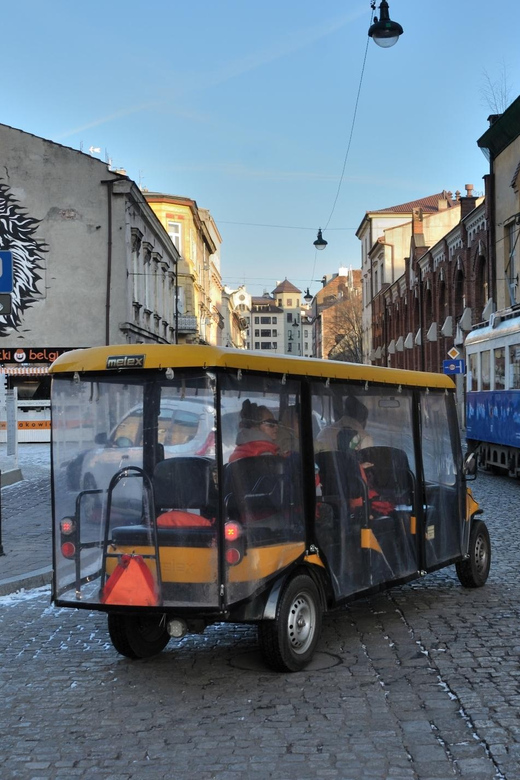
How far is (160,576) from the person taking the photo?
5742 mm

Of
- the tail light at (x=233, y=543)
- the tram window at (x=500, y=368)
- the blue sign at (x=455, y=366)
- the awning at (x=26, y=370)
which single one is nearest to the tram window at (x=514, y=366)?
the tram window at (x=500, y=368)

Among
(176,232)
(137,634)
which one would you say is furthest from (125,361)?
(176,232)

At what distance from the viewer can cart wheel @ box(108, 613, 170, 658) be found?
633cm

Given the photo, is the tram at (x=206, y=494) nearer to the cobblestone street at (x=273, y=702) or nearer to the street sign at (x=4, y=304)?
the cobblestone street at (x=273, y=702)

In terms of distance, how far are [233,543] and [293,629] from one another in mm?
912

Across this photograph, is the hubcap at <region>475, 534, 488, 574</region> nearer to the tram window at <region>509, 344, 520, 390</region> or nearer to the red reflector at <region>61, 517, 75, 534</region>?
the red reflector at <region>61, 517, 75, 534</region>

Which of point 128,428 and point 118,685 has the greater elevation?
point 128,428

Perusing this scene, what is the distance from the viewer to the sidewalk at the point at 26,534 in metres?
9.35

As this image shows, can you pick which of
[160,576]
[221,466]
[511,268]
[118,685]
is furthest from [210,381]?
[511,268]

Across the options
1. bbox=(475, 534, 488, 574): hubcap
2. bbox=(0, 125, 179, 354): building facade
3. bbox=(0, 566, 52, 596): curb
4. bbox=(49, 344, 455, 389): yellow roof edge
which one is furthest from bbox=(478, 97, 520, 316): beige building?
bbox=(49, 344, 455, 389): yellow roof edge

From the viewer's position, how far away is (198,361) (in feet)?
18.4

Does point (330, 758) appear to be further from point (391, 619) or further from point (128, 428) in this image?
point (391, 619)

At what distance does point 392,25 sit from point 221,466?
1079 cm

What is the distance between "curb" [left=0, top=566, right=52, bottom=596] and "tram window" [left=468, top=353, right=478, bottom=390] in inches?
648
